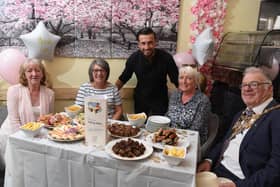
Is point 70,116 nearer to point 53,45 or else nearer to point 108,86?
point 108,86

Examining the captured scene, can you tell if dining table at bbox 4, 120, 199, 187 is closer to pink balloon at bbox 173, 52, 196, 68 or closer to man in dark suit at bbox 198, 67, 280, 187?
man in dark suit at bbox 198, 67, 280, 187

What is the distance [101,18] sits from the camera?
8.23ft

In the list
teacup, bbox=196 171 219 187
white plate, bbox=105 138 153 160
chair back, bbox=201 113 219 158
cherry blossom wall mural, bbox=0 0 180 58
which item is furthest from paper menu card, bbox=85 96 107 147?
cherry blossom wall mural, bbox=0 0 180 58

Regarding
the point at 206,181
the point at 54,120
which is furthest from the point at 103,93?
the point at 206,181

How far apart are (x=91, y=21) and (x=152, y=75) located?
91 cm

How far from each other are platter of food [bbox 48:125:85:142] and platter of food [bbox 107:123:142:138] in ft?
0.61

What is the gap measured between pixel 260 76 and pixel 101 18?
1737 mm

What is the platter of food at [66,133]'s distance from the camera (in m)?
1.39

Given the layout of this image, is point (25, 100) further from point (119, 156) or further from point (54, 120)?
point (119, 156)

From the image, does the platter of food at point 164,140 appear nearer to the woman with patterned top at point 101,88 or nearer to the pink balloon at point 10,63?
the woman with patterned top at point 101,88

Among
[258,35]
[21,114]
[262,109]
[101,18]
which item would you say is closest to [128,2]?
[101,18]

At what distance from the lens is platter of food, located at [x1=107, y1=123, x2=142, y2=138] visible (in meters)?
1.49

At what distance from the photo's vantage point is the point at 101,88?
2133 mm

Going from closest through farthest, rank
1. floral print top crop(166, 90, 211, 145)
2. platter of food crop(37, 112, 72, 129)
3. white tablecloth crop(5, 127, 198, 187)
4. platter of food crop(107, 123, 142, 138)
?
white tablecloth crop(5, 127, 198, 187)
platter of food crop(107, 123, 142, 138)
platter of food crop(37, 112, 72, 129)
floral print top crop(166, 90, 211, 145)
